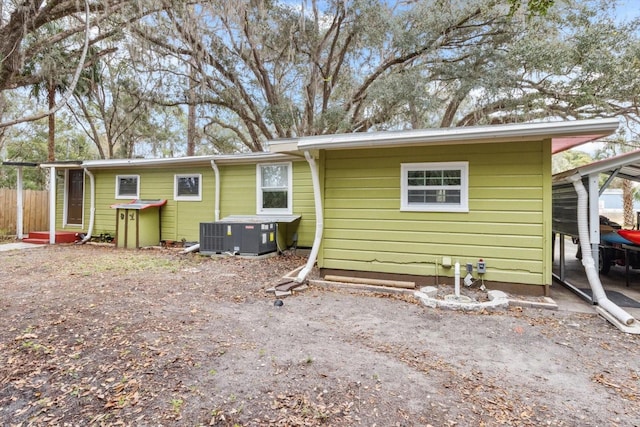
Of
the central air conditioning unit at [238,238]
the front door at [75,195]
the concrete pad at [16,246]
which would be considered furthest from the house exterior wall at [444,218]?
the front door at [75,195]

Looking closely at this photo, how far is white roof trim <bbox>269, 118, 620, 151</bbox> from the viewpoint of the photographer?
3723 mm

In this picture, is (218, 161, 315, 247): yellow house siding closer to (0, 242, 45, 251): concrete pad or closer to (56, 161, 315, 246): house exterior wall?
(56, 161, 315, 246): house exterior wall

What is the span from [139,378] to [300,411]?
1239 mm

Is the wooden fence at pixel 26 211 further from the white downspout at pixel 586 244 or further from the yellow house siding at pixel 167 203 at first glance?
the white downspout at pixel 586 244

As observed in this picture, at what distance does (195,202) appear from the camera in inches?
345

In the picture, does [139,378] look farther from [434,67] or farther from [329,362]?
[434,67]

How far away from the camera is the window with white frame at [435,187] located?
15.2 ft

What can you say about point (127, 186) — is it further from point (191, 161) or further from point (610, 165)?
point (610, 165)

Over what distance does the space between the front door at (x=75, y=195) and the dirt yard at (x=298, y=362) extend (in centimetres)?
690

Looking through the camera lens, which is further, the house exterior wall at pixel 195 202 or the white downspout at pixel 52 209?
the white downspout at pixel 52 209

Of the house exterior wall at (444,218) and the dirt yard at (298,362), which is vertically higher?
the house exterior wall at (444,218)

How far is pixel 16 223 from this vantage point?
11.1 m

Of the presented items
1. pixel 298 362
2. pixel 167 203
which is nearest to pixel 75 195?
pixel 167 203

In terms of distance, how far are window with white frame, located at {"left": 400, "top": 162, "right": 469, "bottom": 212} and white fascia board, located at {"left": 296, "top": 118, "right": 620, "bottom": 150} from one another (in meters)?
0.45
